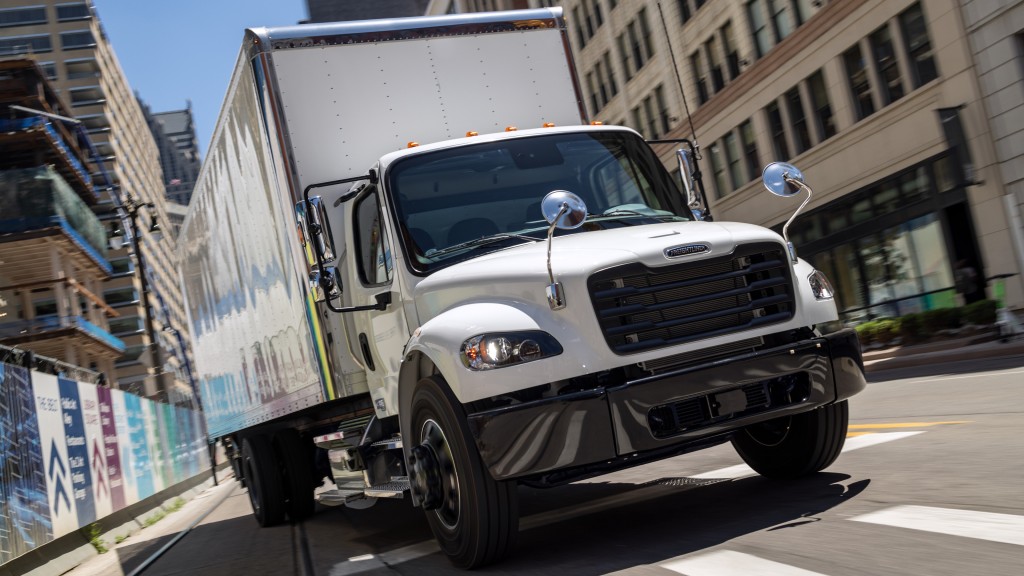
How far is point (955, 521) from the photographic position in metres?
5.12

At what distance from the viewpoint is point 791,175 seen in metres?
6.71

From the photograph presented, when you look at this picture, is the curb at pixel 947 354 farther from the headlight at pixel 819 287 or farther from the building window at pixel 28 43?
the building window at pixel 28 43

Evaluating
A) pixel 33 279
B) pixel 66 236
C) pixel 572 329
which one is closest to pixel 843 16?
pixel 572 329

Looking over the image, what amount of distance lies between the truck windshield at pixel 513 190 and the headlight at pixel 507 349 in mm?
1129

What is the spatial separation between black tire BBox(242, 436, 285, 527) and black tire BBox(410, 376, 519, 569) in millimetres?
5568

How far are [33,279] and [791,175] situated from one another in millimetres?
69595

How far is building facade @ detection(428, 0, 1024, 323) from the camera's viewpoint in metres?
23.9

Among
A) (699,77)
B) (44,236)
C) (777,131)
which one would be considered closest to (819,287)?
(777,131)

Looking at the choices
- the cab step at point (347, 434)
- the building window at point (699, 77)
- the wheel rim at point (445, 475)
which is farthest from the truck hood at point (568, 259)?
the building window at point (699, 77)

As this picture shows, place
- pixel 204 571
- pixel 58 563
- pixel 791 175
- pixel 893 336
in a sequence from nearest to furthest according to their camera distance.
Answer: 1. pixel 791 175
2. pixel 204 571
3. pixel 58 563
4. pixel 893 336

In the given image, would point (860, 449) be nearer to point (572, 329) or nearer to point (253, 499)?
point (572, 329)

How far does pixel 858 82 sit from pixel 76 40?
392 feet

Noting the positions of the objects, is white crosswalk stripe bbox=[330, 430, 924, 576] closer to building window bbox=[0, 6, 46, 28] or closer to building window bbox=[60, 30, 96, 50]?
building window bbox=[60, 30, 96, 50]

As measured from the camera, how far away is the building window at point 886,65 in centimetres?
2719
